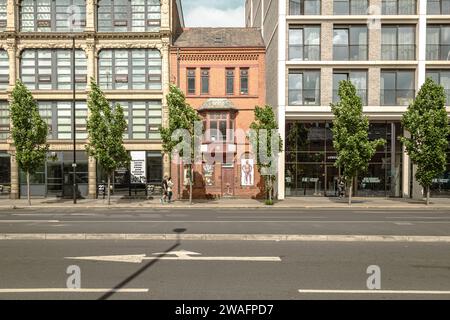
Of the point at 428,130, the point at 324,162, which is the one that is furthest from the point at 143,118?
the point at 428,130

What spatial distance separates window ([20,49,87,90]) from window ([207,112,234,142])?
10.5 m

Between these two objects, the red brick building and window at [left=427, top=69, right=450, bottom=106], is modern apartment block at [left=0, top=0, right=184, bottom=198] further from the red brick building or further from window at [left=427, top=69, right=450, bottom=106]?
window at [left=427, top=69, right=450, bottom=106]

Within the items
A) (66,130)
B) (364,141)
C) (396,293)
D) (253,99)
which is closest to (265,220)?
(396,293)

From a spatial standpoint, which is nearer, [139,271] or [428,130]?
[139,271]

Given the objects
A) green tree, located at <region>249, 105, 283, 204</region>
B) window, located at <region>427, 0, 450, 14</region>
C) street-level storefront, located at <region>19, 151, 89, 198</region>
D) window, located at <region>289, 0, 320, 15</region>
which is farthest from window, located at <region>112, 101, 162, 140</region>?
window, located at <region>427, 0, 450, 14</region>

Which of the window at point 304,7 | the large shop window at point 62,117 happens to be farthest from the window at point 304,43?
the large shop window at point 62,117

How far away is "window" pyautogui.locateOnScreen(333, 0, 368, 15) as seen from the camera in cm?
2605

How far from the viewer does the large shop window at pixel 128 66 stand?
Result: 27250mm

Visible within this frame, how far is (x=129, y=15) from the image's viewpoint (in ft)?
89.1

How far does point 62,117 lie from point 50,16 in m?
8.02

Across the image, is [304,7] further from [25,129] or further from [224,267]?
[224,267]

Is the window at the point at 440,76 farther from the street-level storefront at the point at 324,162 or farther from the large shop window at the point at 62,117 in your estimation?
the large shop window at the point at 62,117

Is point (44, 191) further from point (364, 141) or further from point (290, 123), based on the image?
point (364, 141)

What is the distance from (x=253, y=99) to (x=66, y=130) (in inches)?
599
